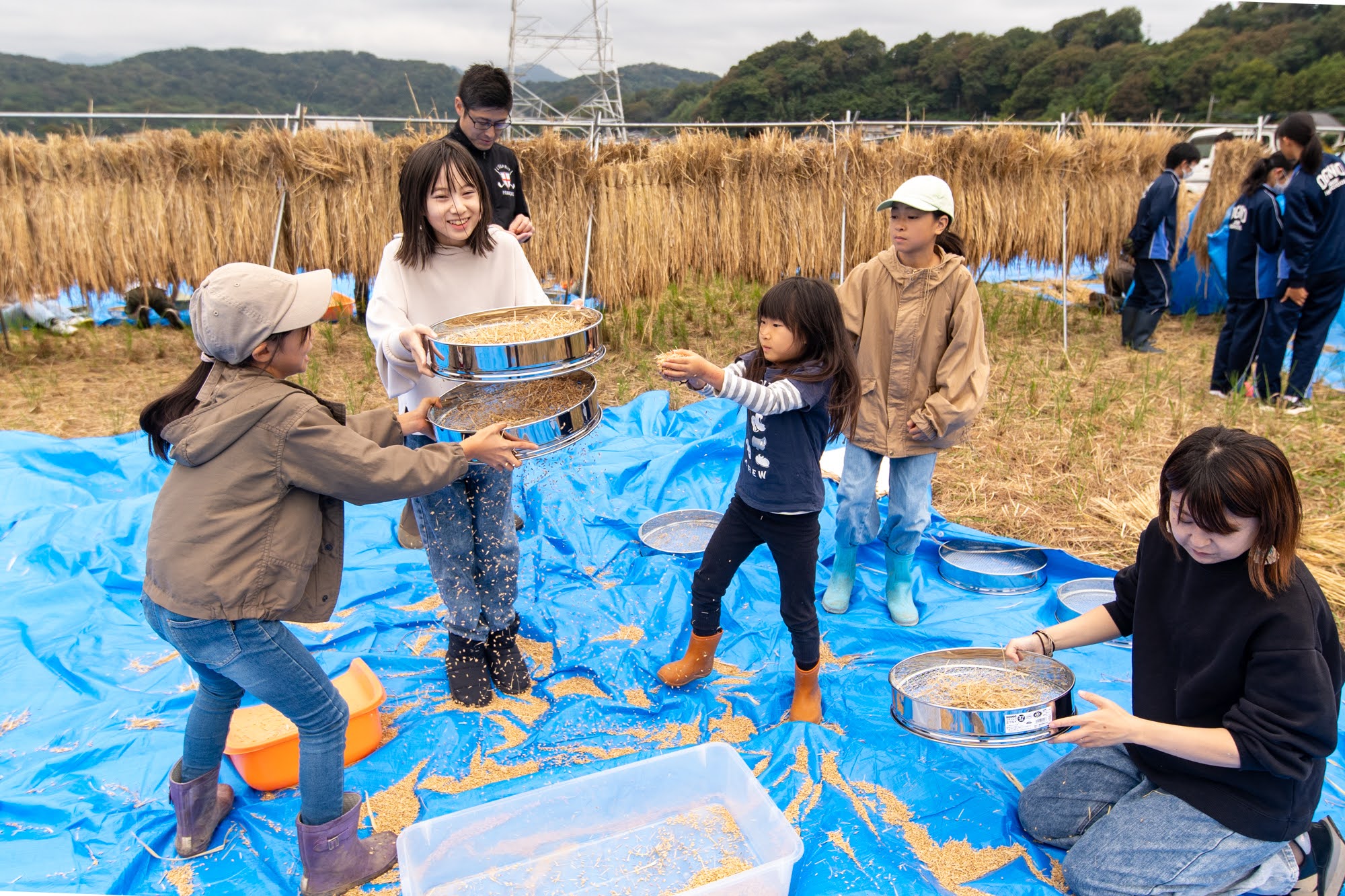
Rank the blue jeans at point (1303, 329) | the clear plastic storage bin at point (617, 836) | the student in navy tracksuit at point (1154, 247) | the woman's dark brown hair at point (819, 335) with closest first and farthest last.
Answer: the clear plastic storage bin at point (617, 836), the woman's dark brown hair at point (819, 335), the blue jeans at point (1303, 329), the student in navy tracksuit at point (1154, 247)

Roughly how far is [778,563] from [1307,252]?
549 centimetres

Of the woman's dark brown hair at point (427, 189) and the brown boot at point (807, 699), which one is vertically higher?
the woman's dark brown hair at point (427, 189)

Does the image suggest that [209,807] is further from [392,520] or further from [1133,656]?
[1133,656]

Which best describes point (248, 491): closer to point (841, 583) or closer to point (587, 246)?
point (841, 583)

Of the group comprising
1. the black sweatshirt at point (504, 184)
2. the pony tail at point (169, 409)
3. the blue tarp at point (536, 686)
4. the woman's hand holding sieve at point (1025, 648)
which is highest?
the black sweatshirt at point (504, 184)

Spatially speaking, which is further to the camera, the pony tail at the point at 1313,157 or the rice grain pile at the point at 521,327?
the pony tail at the point at 1313,157

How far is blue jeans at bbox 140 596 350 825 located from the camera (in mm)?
1926

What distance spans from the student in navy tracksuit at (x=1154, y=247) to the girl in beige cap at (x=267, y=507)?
7620 millimetres

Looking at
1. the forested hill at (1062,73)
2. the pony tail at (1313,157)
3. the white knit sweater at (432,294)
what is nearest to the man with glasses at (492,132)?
the white knit sweater at (432,294)

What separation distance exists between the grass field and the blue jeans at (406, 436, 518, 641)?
8.62 ft

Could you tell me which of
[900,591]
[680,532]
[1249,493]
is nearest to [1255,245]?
[900,591]

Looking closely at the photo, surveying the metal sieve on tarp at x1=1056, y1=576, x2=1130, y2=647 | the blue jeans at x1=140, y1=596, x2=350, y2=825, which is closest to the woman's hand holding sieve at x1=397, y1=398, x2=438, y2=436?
the blue jeans at x1=140, y1=596, x2=350, y2=825

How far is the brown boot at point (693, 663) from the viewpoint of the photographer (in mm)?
2939

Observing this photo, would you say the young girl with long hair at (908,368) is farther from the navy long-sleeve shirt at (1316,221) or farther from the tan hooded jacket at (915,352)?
the navy long-sleeve shirt at (1316,221)
